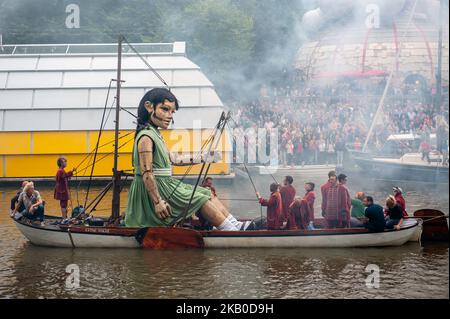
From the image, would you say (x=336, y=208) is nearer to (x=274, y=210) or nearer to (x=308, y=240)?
(x=308, y=240)

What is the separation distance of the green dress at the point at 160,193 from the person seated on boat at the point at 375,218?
126 inches

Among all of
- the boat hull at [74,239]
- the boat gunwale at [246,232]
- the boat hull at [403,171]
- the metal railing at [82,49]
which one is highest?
the metal railing at [82,49]

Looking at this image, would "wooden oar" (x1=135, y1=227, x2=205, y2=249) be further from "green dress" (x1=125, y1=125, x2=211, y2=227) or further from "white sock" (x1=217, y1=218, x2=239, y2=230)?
"white sock" (x1=217, y1=218, x2=239, y2=230)

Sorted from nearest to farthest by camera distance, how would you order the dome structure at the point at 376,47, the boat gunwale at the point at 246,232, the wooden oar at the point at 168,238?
1. the boat gunwale at the point at 246,232
2. the wooden oar at the point at 168,238
3. the dome structure at the point at 376,47

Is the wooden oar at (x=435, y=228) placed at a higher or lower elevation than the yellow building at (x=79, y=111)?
lower

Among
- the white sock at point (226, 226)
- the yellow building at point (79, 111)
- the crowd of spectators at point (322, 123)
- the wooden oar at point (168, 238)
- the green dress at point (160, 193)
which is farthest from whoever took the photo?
the crowd of spectators at point (322, 123)

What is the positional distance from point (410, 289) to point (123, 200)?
11357 millimetres

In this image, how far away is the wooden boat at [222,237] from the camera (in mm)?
12805

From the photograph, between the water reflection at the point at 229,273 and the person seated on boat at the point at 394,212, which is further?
the person seated on boat at the point at 394,212

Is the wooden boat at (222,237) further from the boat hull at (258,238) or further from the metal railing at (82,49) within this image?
the metal railing at (82,49)

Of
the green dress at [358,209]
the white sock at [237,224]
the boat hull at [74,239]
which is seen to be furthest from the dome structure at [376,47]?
the boat hull at [74,239]

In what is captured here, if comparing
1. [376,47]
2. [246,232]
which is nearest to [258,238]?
[246,232]

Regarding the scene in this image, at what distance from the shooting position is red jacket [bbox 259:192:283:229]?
13.2m
